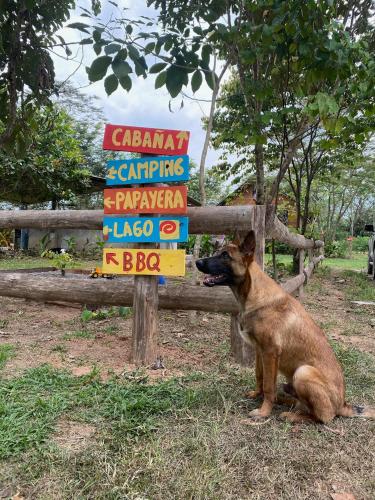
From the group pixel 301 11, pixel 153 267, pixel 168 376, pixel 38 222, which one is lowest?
pixel 168 376

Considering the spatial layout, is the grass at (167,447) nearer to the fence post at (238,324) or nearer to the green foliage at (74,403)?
the green foliage at (74,403)

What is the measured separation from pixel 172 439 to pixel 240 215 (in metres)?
2.00

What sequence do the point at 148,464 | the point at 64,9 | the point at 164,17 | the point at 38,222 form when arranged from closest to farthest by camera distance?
the point at 148,464 → the point at 64,9 → the point at 164,17 → the point at 38,222

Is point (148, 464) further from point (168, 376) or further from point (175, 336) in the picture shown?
point (175, 336)

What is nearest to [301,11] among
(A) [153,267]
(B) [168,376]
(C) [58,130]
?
(A) [153,267]

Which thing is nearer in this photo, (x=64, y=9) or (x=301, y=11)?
(x=301, y=11)

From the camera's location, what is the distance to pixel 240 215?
144 inches

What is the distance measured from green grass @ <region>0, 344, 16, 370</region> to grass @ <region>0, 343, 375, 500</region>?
54 centimetres

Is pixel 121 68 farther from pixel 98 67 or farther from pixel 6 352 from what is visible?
pixel 6 352

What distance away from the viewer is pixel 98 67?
199 centimetres

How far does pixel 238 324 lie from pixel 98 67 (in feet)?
7.90

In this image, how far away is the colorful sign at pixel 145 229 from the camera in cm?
370

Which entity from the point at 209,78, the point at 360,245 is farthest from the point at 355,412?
the point at 360,245

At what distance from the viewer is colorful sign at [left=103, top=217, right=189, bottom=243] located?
12.1 feet
